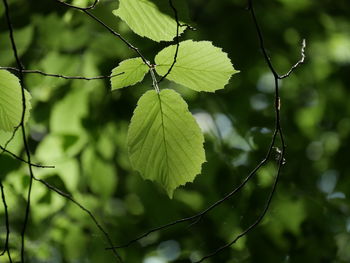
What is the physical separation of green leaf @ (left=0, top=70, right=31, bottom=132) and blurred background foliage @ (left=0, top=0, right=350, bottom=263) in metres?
0.84

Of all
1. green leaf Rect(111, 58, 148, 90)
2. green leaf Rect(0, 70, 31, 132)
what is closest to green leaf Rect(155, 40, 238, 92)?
green leaf Rect(111, 58, 148, 90)

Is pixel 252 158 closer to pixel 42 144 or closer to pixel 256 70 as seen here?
pixel 256 70

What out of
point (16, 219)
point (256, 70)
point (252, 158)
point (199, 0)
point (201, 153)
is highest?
point (201, 153)

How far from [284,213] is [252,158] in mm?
237

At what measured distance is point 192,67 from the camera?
575 mm

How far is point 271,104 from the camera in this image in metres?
1.88

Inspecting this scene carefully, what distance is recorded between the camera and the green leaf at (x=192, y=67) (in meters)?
0.57

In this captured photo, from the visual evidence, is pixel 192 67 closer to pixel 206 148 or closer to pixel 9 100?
pixel 9 100

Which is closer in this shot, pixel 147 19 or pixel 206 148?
pixel 147 19

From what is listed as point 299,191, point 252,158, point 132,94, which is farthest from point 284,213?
point 132,94

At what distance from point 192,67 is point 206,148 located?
112cm

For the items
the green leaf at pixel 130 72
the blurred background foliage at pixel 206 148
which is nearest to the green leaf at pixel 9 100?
the green leaf at pixel 130 72

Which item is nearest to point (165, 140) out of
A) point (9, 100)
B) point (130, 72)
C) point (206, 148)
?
point (130, 72)

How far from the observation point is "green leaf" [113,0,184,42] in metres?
0.56
